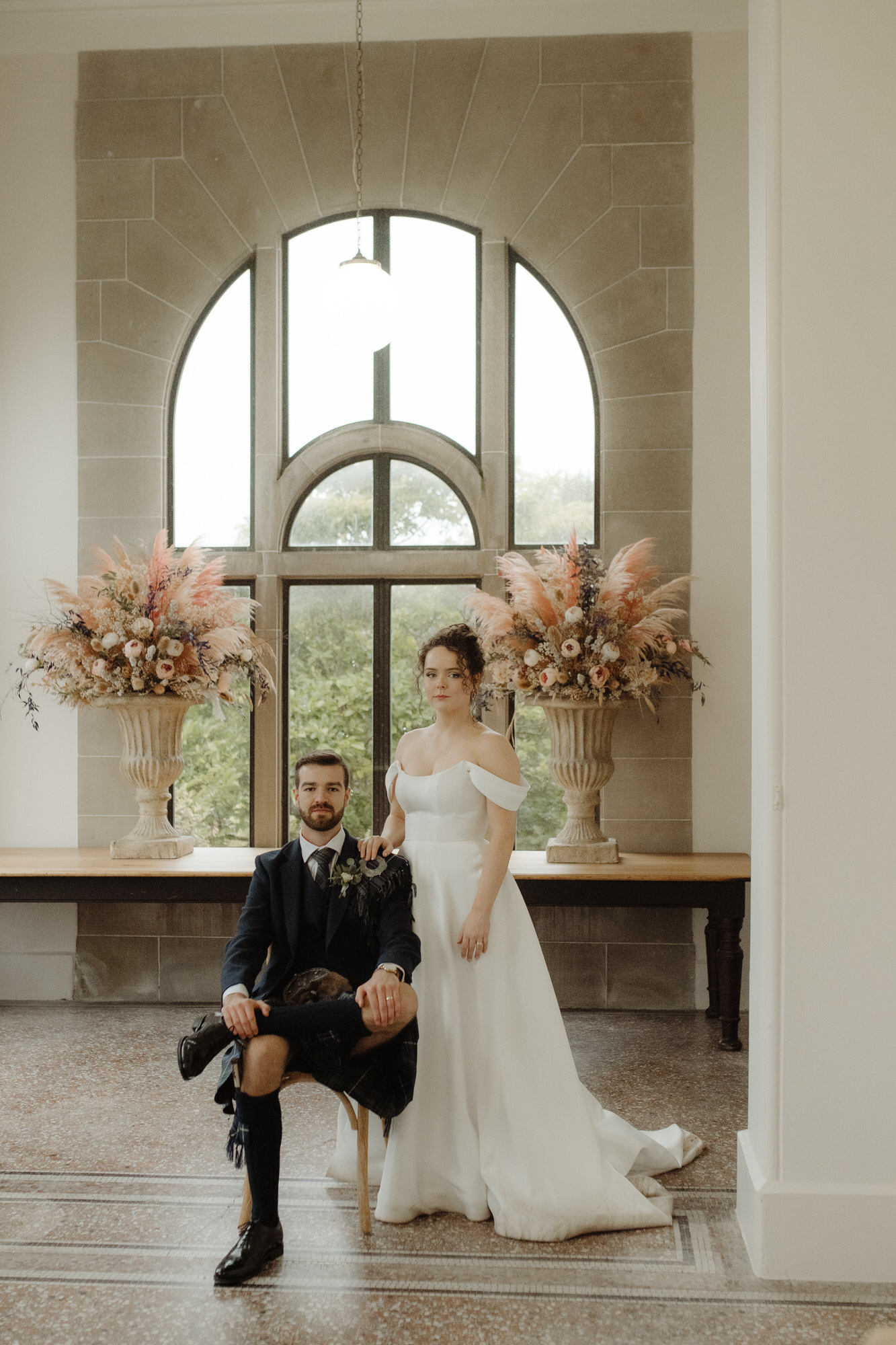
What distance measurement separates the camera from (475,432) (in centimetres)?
542

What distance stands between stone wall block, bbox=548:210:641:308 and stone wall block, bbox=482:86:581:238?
1.05ft

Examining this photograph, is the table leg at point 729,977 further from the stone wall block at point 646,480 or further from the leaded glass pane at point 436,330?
the leaded glass pane at point 436,330

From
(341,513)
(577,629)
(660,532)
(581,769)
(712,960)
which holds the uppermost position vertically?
(341,513)

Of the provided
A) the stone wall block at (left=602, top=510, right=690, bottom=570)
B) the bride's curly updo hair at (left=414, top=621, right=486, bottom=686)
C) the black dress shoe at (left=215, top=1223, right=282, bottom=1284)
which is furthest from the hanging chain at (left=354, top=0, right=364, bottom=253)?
the black dress shoe at (left=215, top=1223, right=282, bottom=1284)

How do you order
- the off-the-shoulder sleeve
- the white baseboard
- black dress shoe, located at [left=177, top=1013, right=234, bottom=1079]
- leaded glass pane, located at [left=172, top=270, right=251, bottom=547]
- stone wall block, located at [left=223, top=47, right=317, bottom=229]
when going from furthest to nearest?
1. leaded glass pane, located at [left=172, top=270, right=251, bottom=547]
2. stone wall block, located at [left=223, top=47, right=317, bottom=229]
3. the off-the-shoulder sleeve
4. black dress shoe, located at [left=177, top=1013, right=234, bottom=1079]
5. the white baseboard

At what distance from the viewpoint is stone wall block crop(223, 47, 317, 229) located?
537 cm

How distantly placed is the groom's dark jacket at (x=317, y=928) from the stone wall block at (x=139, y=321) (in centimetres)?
336

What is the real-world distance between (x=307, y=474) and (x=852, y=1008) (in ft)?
12.4

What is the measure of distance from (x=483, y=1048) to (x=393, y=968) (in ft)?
1.43

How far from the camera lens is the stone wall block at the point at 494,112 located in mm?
5270

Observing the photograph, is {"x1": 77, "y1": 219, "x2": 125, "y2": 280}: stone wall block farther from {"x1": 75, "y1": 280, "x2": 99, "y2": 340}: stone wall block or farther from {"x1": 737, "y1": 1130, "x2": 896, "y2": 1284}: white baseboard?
{"x1": 737, "y1": 1130, "x2": 896, "y2": 1284}: white baseboard

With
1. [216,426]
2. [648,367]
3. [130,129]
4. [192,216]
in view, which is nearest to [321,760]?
[216,426]

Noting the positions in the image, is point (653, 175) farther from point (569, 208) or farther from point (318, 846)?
point (318, 846)

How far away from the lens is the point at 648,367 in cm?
521
